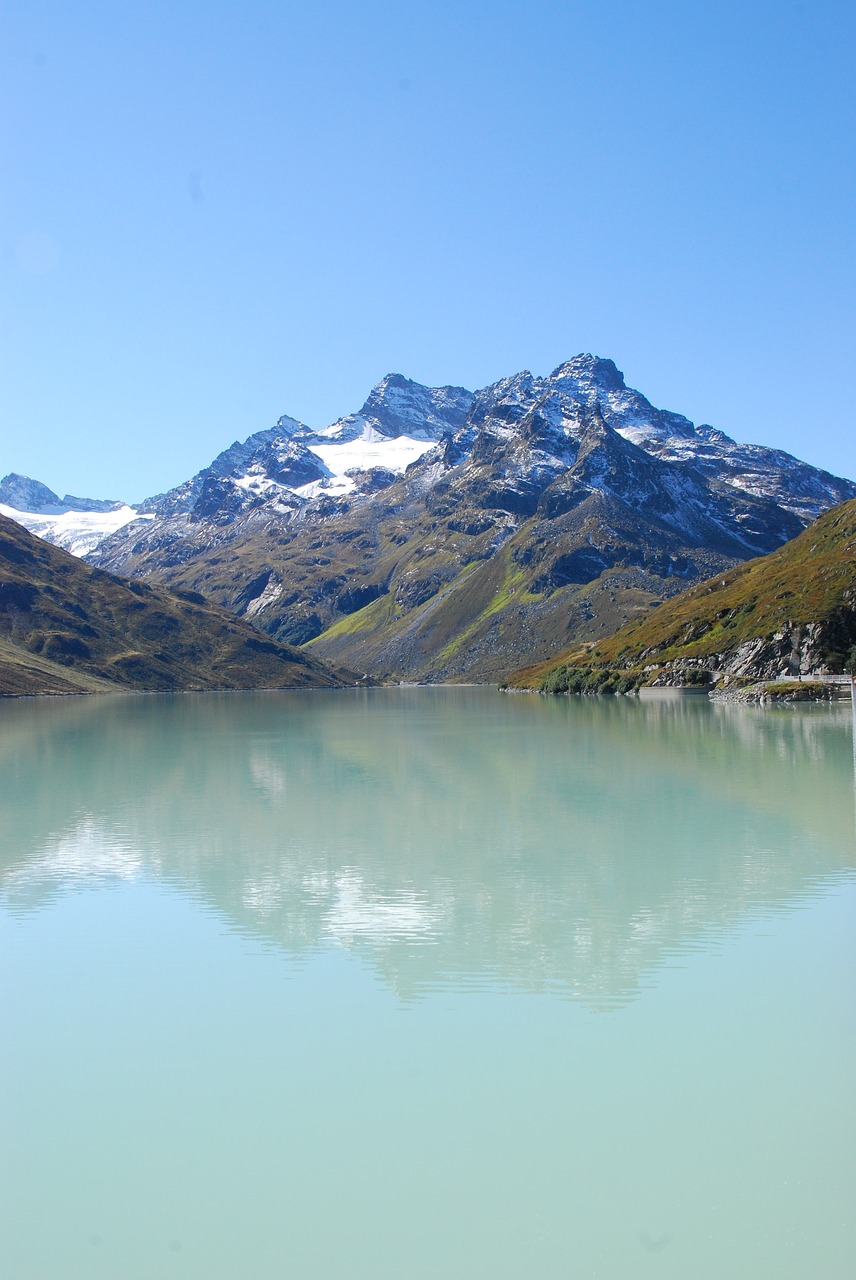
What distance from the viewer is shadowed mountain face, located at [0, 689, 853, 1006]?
27.5 m

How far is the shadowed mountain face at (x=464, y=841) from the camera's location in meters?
27.5

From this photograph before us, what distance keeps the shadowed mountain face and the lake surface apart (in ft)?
0.69

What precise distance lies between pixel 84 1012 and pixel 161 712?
153947 millimetres

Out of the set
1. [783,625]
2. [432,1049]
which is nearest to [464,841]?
[432,1049]

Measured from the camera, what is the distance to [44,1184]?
50.3 feet

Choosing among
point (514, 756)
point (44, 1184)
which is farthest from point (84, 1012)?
point (514, 756)

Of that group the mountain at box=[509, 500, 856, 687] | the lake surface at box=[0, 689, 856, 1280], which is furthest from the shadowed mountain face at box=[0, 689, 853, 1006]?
the mountain at box=[509, 500, 856, 687]

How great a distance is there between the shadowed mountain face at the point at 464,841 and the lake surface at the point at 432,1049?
0.69 feet

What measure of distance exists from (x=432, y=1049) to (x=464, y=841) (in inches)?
903

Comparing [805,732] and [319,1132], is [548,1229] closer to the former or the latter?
[319,1132]

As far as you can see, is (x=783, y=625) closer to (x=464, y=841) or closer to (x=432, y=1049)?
(x=464, y=841)

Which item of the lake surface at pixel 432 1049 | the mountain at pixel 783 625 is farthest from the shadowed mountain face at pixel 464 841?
the mountain at pixel 783 625

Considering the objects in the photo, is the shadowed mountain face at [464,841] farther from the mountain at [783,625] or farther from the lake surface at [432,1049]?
the mountain at [783,625]

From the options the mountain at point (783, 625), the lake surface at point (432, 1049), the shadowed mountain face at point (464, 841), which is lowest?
the lake surface at point (432, 1049)
